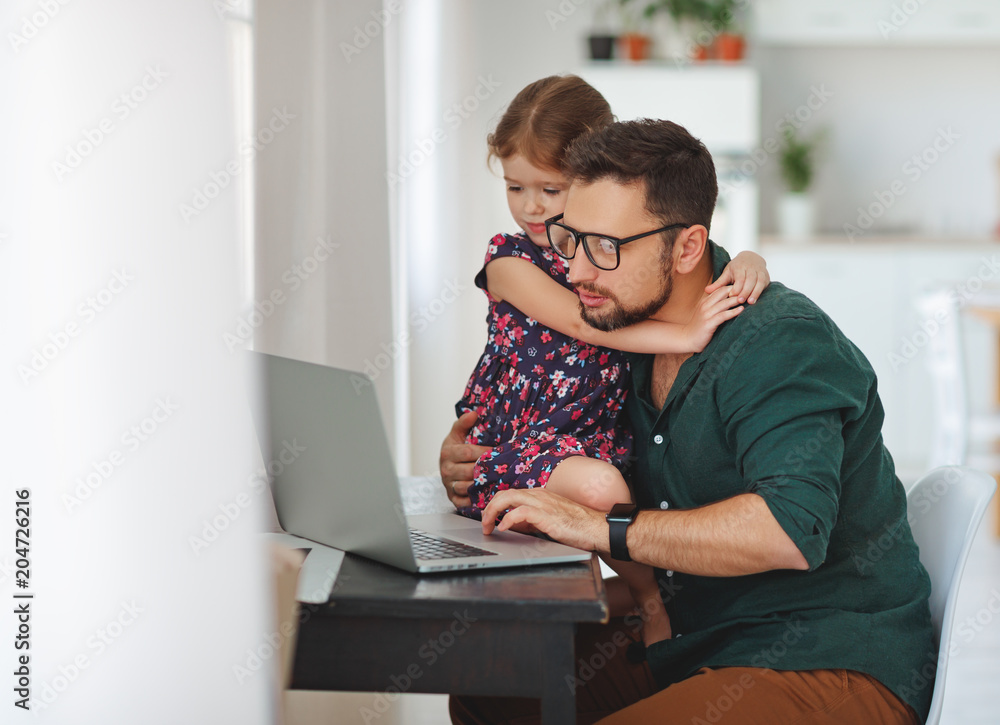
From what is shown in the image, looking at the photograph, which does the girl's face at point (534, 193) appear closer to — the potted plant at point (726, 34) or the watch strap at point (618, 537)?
the watch strap at point (618, 537)

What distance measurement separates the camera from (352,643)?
945mm

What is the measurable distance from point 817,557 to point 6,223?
0.92 metres

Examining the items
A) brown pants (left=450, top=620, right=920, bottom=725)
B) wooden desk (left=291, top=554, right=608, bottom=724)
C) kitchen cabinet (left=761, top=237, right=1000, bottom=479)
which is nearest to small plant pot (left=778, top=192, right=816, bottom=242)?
kitchen cabinet (left=761, top=237, right=1000, bottom=479)

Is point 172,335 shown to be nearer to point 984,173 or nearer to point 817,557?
point 817,557

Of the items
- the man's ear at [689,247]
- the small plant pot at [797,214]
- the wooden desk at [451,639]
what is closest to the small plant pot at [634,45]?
the small plant pot at [797,214]

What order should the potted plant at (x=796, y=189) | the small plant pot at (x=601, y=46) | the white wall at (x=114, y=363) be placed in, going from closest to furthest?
the white wall at (x=114, y=363), the small plant pot at (x=601, y=46), the potted plant at (x=796, y=189)

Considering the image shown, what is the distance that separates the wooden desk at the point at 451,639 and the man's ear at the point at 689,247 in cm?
63

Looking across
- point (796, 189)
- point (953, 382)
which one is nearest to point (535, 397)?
point (953, 382)

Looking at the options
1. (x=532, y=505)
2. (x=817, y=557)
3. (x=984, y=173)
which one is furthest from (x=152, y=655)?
(x=984, y=173)

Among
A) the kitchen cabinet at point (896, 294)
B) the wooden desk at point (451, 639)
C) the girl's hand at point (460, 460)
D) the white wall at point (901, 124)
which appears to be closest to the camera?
the wooden desk at point (451, 639)

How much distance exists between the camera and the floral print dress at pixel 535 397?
1558 mm

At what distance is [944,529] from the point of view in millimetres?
1371

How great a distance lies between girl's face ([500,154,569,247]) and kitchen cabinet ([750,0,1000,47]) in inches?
157

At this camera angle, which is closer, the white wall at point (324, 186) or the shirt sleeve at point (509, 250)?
the white wall at point (324, 186)
